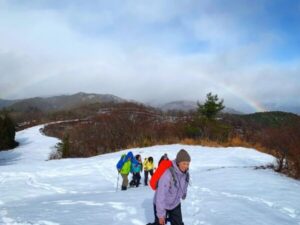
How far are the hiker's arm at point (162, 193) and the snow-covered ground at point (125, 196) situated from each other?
3.02m

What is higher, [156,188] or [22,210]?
[156,188]

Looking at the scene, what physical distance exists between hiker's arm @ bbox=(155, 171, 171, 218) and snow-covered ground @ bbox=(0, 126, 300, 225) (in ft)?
9.91

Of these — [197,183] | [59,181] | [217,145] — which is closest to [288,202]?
[197,183]

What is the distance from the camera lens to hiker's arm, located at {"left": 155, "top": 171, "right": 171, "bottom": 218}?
20.2 ft

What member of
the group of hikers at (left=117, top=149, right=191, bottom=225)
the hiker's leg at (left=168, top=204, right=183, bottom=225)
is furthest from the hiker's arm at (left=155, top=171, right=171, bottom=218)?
the hiker's leg at (left=168, top=204, right=183, bottom=225)

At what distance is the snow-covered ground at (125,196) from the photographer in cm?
959

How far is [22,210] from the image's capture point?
11.1m

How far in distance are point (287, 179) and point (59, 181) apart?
10.4 metres

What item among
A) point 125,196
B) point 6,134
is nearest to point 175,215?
point 125,196

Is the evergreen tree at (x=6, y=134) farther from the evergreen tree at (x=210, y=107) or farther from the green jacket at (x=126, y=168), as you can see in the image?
the green jacket at (x=126, y=168)

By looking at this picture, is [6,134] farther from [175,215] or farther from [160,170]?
[160,170]

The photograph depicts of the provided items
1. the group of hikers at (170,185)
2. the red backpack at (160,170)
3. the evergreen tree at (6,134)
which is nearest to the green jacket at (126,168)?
the group of hikers at (170,185)

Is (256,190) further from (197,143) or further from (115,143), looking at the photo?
(115,143)

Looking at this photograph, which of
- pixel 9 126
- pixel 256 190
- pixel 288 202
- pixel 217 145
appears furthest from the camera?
pixel 9 126
